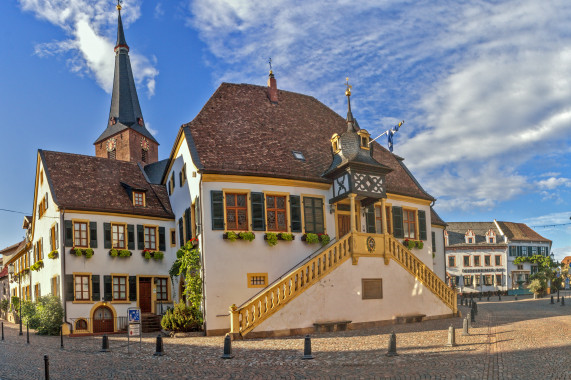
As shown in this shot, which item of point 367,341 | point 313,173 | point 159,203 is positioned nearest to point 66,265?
point 159,203

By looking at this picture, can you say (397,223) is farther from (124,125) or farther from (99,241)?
(124,125)

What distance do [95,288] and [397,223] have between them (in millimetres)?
15563

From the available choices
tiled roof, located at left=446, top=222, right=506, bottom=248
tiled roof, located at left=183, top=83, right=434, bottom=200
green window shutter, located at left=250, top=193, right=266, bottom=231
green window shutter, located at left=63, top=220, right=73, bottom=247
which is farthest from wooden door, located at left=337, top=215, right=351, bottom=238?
tiled roof, located at left=446, top=222, right=506, bottom=248

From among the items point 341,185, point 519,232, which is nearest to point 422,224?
point 341,185

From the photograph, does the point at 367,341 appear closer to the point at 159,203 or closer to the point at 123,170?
the point at 159,203

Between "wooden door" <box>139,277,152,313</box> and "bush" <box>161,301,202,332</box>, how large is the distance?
24.2 feet

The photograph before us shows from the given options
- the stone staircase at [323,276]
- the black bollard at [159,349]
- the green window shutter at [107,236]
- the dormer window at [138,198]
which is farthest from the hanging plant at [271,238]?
the dormer window at [138,198]

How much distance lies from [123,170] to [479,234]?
5110cm

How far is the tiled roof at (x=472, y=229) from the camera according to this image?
7118 centimetres

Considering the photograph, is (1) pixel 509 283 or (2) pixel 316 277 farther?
(1) pixel 509 283

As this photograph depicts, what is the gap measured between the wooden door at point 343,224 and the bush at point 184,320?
764cm

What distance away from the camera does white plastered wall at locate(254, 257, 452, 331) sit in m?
22.6

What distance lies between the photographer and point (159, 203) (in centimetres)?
3325

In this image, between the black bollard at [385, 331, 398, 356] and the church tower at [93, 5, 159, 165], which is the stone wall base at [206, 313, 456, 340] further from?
the church tower at [93, 5, 159, 165]
